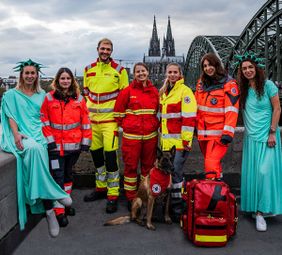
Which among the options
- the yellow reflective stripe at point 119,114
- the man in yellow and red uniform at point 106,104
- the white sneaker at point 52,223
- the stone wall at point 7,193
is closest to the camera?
the stone wall at point 7,193

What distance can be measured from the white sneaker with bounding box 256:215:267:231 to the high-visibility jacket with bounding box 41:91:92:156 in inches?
88.2

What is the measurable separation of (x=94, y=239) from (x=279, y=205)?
222 centimetres

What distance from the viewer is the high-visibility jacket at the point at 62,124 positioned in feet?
13.9

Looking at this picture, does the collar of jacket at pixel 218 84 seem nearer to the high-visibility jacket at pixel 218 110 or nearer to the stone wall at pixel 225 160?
the high-visibility jacket at pixel 218 110

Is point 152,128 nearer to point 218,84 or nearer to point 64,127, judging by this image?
point 218,84

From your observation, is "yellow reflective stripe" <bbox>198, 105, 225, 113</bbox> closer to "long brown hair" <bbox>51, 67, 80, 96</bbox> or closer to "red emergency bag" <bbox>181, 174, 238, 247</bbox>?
"red emergency bag" <bbox>181, 174, 238, 247</bbox>

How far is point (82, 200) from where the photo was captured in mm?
5102

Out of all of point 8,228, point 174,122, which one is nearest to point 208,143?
point 174,122

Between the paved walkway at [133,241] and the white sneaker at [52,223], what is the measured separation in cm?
7

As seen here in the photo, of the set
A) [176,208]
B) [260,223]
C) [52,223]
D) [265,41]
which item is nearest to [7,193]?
[52,223]

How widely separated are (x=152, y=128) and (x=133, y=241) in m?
1.51

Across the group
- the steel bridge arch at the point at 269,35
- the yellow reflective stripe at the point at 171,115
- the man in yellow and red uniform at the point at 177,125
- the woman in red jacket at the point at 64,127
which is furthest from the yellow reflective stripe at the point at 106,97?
the steel bridge arch at the point at 269,35

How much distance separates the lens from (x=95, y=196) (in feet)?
16.8

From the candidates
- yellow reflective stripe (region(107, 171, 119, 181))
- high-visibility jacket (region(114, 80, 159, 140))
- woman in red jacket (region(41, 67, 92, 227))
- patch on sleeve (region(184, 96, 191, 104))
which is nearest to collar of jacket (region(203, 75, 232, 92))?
patch on sleeve (region(184, 96, 191, 104))
